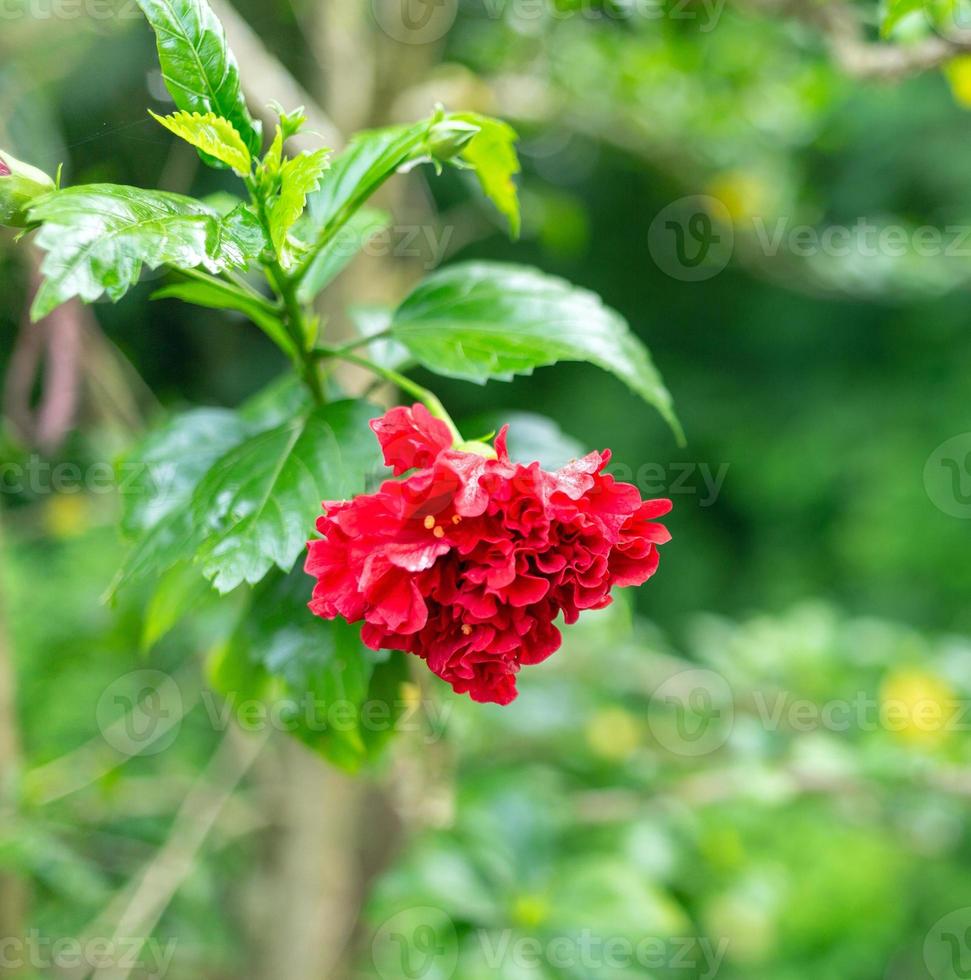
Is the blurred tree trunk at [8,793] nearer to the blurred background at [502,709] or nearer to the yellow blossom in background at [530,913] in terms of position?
the blurred background at [502,709]

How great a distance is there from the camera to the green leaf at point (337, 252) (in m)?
0.56

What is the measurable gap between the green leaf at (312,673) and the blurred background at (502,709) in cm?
8

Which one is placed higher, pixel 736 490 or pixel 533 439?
pixel 533 439

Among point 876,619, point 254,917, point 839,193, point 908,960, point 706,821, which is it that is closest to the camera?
point 254,917

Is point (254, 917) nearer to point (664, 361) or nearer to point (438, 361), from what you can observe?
point (438, 361)

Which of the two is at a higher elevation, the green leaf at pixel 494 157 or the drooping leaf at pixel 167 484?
the green leaf at pixel 494 157

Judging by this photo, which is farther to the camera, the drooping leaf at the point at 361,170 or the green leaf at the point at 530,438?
the green leaf at the point at 530,438

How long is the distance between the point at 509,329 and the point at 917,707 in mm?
1187

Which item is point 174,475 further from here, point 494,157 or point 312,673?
Answer: point 494,157

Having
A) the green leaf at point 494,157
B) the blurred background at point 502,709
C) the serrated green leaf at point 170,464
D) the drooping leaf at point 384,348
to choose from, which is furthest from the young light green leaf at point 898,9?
the serrated green leaf at point 170,464

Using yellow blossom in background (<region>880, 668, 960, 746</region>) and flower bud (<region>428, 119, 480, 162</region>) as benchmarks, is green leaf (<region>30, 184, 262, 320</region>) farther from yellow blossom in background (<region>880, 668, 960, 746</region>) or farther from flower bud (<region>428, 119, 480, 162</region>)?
yellow blossom in background (<region>880, 668, 960, 746</region>)

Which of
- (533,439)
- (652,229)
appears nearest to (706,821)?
(533,439)

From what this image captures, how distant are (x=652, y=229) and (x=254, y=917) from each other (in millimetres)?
2774

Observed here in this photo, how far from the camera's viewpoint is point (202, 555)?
0.47 m
